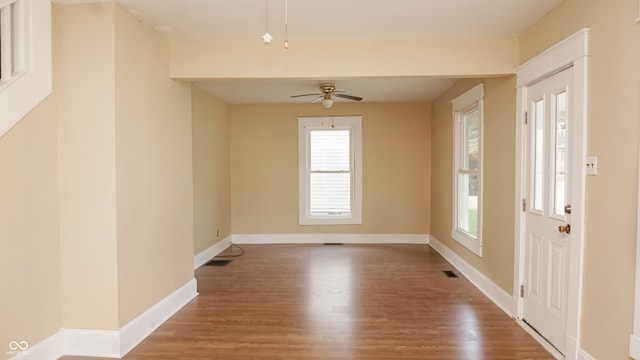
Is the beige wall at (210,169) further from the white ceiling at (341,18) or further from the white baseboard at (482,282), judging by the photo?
the white baseboard at (482,282)

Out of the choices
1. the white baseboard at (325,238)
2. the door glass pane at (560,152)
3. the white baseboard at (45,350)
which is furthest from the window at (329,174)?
the white baseboard at (45,350)

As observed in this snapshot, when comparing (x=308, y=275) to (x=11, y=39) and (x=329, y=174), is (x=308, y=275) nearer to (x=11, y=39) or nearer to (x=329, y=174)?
(x=329, y=174)

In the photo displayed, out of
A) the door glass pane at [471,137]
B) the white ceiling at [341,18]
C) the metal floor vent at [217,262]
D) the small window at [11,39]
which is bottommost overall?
the metal floor vent at [217,262]

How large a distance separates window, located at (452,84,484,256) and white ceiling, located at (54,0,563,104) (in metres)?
1.15

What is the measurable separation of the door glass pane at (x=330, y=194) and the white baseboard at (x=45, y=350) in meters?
4.30

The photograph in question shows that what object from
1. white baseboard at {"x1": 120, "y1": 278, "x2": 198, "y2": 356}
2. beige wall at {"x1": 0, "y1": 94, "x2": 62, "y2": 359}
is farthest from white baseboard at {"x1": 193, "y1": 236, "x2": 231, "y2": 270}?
beige wall at {"x1": 0, "y1": 94, "x2": 62, "y2": 359}

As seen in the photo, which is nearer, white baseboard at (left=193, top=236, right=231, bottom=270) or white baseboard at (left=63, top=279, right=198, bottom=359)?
white baseboard at (left=63, top=279, right=198, bottom=359)

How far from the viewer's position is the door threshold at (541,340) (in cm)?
260

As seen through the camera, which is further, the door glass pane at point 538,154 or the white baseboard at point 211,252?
the white baseboard at point 211,252

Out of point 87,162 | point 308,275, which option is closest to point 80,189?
point 87,162

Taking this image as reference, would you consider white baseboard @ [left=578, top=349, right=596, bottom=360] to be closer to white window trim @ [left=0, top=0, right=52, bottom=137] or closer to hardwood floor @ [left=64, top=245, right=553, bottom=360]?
hardwood floor @ [left=64, top=245, right=553, bottom=360]

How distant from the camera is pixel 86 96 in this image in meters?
2.57

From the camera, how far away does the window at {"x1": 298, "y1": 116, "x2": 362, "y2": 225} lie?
6.45 meters

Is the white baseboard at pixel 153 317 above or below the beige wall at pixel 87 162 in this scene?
below
